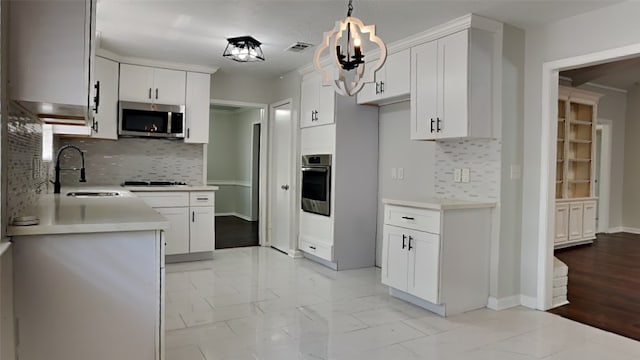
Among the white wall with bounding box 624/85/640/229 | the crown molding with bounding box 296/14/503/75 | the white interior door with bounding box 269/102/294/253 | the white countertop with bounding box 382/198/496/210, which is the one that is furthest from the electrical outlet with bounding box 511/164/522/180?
the white wall with bounding box 624/85/640/229

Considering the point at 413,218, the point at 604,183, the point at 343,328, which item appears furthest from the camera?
the point at 604,183

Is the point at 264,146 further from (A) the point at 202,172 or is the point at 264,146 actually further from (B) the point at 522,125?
(B) the point at 522,125

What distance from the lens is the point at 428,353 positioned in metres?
2.72

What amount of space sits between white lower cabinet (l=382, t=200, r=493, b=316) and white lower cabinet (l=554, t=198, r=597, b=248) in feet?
10.8

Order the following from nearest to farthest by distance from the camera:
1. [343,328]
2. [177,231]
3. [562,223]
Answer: [343,328]
[177,231]
[562,223]

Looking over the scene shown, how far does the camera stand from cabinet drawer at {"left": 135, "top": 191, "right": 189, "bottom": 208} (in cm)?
489

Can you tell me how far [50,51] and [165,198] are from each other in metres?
3.32

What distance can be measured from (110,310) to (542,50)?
3.68 metres

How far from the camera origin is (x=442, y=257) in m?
3.39

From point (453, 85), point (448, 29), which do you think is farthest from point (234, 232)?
point (448, 29)

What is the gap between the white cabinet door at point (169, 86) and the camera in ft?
17.3

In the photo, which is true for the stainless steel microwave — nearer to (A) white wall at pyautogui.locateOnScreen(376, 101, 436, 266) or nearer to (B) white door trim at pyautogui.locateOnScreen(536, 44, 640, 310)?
(A) white wall at pyautogui.locateOnScreen(376, 101, 436, 266)

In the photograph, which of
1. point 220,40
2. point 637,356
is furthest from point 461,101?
point 220,40

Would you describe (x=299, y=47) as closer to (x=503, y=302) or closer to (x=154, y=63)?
(x=154, y=63)
